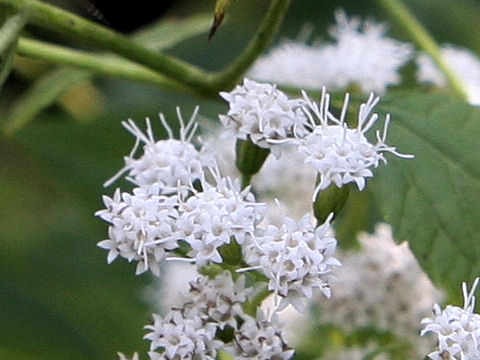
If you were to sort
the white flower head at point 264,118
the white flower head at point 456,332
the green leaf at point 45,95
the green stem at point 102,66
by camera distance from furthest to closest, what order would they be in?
the green leaf at point 45,95 < the green stem at point 102,66 < the white flower head at point 264,118 < the white flower head at point 456,332

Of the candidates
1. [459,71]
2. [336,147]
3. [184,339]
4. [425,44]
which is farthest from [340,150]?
[459,71]

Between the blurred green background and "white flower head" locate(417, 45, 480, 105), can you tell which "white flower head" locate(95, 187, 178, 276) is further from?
"white flower head" locate(417, 45, 480, 105)

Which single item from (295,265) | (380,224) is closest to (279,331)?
(295,265)

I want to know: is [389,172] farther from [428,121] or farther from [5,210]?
[5,210]

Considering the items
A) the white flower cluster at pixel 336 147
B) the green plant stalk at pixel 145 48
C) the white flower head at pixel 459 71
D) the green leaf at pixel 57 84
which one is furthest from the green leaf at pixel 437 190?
A: the green leaf at pixel 57 84

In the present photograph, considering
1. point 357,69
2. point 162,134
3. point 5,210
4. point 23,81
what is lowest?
point 5,210

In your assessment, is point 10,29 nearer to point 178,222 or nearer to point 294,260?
point 178,222

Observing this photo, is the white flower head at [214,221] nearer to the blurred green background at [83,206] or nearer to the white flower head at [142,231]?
the white flower head at [142,231]
